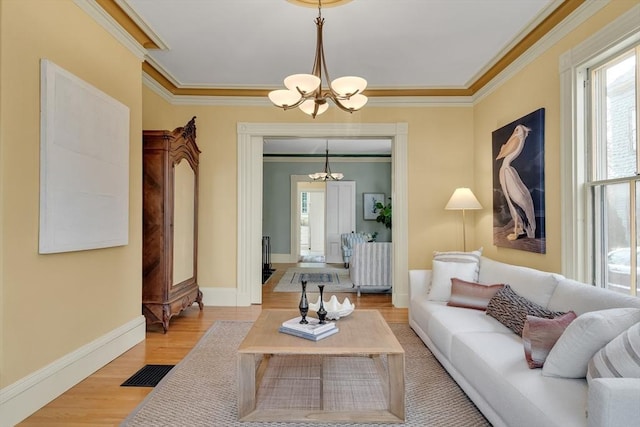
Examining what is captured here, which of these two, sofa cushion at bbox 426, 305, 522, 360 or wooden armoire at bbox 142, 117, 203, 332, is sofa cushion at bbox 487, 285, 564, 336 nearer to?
sofa cushion at bbox 426, 305, 522, 360

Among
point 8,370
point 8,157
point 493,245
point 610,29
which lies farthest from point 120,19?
point 493,245

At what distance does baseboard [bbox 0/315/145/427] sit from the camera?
2100mm

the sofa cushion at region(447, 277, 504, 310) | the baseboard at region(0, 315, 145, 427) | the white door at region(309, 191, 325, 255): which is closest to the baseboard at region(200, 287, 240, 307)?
the baseboard at region(0, 315, 145, 427)

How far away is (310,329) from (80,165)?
1935 millimetres

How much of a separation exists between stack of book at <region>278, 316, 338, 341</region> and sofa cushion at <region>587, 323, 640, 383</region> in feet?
4.42

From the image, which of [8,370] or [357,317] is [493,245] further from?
[8,370]

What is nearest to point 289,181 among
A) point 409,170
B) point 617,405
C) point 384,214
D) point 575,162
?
point 384,214

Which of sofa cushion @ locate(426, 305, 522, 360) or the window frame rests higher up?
the window frame

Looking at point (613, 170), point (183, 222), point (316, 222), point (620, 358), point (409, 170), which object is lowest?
point (620, 358)

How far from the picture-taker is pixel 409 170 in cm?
503

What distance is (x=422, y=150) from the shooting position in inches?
199

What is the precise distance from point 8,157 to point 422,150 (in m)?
4.30

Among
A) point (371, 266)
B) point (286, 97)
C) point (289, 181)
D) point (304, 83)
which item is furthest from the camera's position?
point (289, 181)

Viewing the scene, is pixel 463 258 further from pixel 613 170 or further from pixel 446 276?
pixel 613 170
